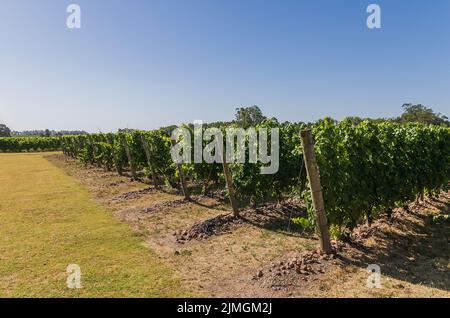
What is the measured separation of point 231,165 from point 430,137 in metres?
6.31

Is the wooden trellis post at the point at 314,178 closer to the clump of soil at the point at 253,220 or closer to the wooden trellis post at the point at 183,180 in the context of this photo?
the clump of soil at the point at 253,220

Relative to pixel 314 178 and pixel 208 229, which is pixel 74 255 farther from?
pixel 314 178

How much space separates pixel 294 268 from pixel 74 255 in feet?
16.2

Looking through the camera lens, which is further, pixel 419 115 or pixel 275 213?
pixel 419 115

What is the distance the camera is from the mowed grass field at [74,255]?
603cm

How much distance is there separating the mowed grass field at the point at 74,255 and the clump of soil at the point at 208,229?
3.52 ft

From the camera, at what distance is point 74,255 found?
787 centimetres

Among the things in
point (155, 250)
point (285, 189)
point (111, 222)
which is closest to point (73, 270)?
point (155, 250)

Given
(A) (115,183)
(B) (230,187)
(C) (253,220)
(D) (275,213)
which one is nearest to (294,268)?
(C) (253,220)

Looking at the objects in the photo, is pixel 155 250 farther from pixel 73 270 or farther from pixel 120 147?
pixel 120 147

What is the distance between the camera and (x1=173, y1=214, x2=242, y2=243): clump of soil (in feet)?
29.2

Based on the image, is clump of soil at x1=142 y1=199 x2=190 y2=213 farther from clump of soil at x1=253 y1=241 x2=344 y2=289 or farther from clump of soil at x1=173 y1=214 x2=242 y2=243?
clump of soil at x1=253 y1=241 x2=344 y2=289

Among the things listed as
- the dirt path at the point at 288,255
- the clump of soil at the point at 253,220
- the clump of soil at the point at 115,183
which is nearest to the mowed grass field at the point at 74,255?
the dirt path at the point at 288,255

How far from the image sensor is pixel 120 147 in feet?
74.8
